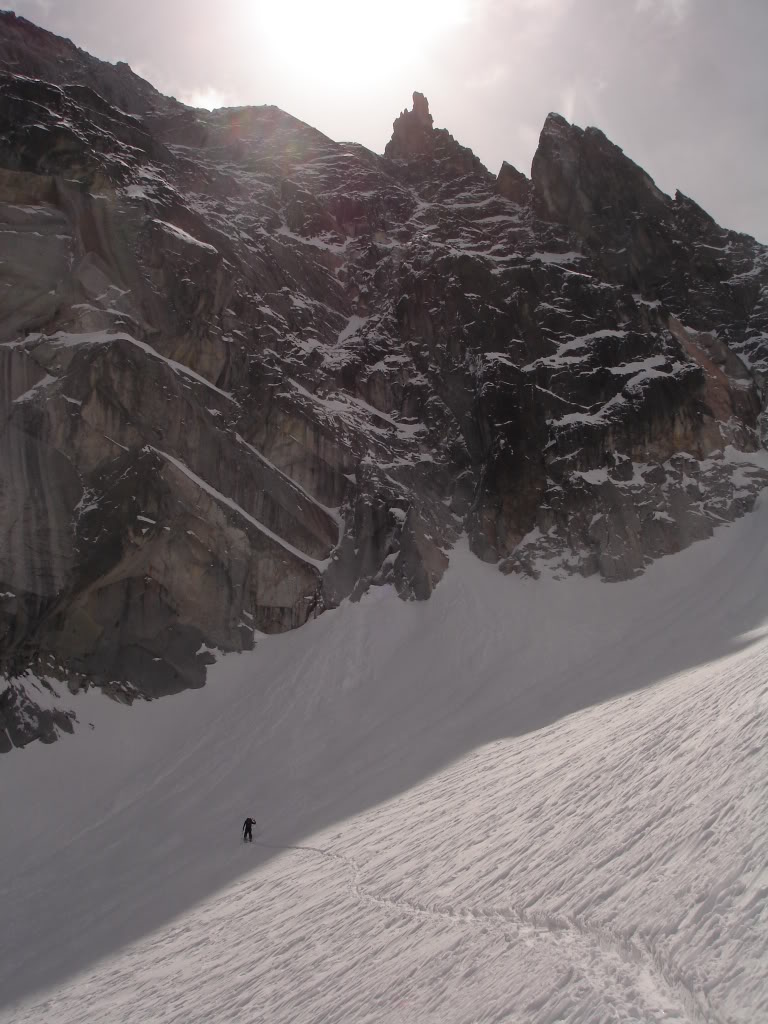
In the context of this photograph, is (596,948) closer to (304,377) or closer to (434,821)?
(434,821)

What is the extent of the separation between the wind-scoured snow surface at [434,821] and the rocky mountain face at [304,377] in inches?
127

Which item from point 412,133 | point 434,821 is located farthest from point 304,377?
point 412,133

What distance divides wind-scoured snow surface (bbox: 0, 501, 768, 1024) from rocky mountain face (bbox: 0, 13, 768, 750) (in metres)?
3.23

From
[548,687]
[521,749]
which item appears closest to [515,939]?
[521,749]

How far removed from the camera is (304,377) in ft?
166

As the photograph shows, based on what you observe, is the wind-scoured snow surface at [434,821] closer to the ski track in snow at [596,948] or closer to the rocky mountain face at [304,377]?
the ski track in snow at [596,948]

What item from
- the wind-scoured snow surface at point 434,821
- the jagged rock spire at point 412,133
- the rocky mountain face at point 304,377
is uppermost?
the jagged rock spire at point 412,133

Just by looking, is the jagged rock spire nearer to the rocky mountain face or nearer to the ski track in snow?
the rocky mountain face

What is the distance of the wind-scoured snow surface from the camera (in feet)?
34.6

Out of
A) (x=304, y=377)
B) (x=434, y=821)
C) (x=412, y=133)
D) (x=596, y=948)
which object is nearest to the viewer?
(x=596, y=948)

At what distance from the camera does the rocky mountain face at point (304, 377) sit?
3850 centimetres

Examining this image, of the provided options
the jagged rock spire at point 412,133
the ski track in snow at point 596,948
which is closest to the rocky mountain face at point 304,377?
Result: the jagged rock spire at point 412,133

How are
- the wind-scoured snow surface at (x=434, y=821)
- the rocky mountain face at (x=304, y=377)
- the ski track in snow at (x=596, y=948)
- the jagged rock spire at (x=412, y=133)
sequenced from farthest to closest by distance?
the jagged rock spire at (x=412, y=133) < the rocky mountain face at (x=304, y=377) < the wind-scoured snow surface at (x=434, y=821) < the ski track in snow at (x=596, y=948)

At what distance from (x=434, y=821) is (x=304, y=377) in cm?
3624
